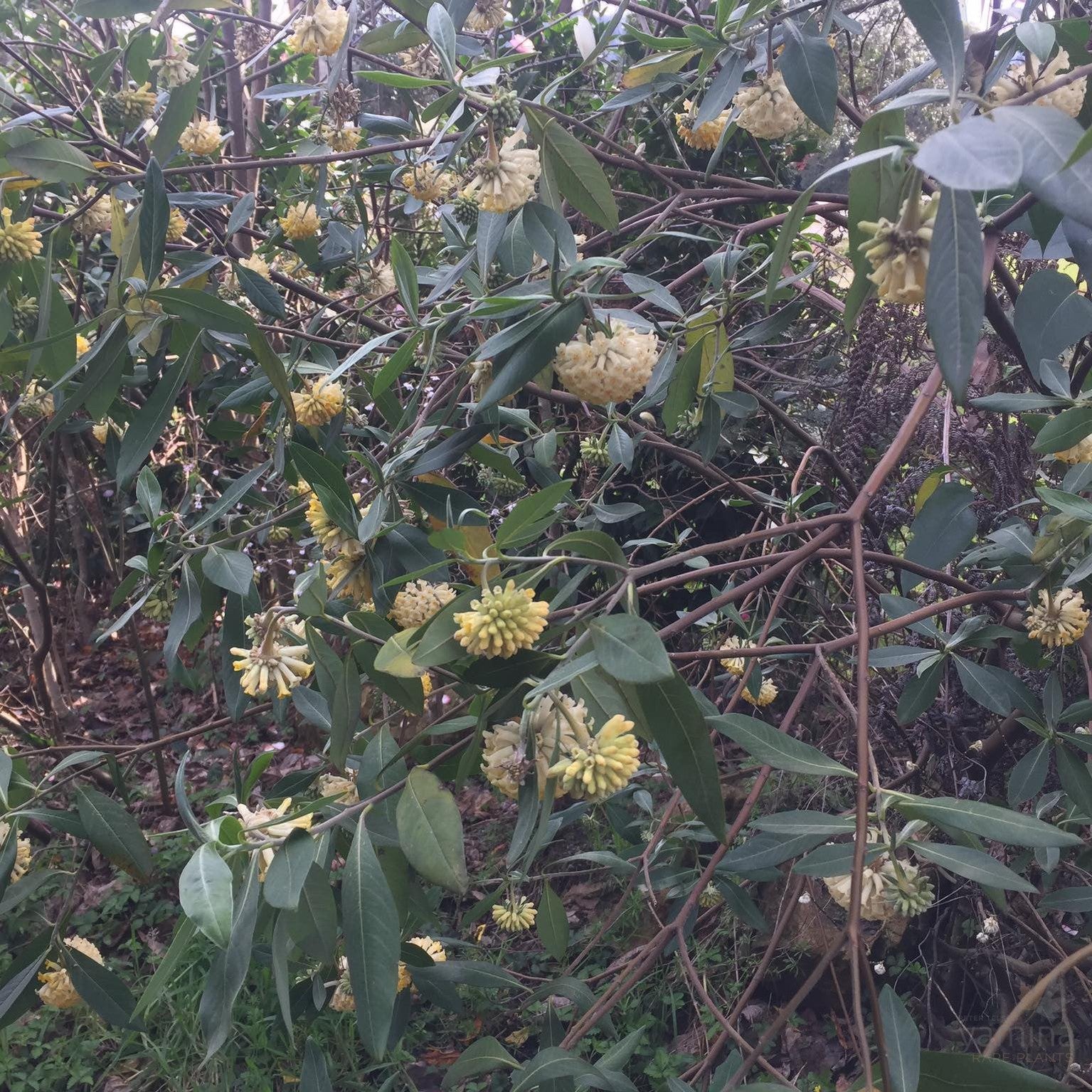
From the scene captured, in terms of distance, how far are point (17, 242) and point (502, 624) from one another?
119cm

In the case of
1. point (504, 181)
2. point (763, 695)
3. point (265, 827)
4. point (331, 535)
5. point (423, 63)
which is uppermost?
point (423, 63)

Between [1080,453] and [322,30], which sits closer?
[1080,453]

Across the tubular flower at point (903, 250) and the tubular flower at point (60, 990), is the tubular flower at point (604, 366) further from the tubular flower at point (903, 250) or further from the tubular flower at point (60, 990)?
the tubular flower at point (60, 990)

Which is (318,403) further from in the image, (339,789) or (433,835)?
(433,835)

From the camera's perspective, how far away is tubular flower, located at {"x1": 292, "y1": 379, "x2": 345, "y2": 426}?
4.92ft

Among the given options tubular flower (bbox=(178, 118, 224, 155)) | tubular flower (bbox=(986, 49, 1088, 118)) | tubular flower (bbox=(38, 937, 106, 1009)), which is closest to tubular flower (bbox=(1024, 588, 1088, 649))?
tubular flower (bbox=(986, 49, 1088, 118))

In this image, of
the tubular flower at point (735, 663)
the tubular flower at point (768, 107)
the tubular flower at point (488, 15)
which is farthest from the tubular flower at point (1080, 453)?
the tubular flower at point (488, 15)

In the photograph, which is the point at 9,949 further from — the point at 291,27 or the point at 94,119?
the point at 291,27

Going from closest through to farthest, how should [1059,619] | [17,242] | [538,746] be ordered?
[538,746]
[1059,619]
[17,242]

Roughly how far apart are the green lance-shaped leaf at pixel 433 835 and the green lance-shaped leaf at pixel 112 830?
848 millimetres

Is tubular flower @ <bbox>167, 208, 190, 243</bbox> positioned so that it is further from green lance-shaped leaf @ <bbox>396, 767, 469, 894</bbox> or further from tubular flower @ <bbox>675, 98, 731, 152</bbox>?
green lance-shaped leaf @ <bbox>396, 767, 469, 894</bbox>

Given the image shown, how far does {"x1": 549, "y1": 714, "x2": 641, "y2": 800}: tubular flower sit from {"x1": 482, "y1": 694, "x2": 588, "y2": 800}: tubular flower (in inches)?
1.5

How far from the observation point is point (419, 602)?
1.22m

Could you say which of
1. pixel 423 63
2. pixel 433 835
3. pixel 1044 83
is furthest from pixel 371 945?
pixel 423 63
